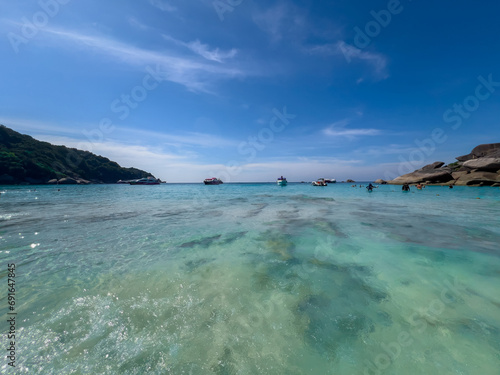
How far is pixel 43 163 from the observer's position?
3652 inches

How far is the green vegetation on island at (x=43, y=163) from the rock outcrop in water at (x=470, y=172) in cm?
16219

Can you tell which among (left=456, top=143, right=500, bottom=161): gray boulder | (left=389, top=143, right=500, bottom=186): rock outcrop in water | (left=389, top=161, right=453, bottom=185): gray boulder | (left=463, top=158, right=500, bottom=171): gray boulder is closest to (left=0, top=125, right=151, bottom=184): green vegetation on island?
(left=389, top=161, right=453, bottom=185): gray boulder

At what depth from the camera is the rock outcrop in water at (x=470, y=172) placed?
56.0 meters

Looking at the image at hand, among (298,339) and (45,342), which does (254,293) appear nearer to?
(298,339)

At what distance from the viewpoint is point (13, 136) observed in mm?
95500

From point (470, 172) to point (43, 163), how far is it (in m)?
174

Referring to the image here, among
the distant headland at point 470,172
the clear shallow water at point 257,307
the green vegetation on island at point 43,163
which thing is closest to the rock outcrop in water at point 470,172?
the distant headland at point 470,172

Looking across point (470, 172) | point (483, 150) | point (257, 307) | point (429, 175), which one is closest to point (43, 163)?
point (257, 307)

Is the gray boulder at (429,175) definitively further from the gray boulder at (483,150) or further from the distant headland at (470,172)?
the gray boulder at (483,150)

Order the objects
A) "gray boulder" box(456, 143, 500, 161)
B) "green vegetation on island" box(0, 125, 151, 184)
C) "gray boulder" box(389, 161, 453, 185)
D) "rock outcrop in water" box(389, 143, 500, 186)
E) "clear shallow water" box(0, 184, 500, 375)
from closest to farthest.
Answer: "clear shallow water" box(0, 184, 500, 375)
"rock outcrop in water" box(389, 143, 500, 186)
"gray boulder" box(456, 143, 500, 161)
"gray boulder" box(389, 161, 453, 185)
"green vegetation on island" box(0, 125, 151, 184)

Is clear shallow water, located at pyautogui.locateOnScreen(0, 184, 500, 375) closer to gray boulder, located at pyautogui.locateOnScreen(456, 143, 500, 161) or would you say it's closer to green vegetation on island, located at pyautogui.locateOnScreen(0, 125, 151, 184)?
gray boulder, located at pyautogui.locateOnScreen(456, 143, 500, 161)

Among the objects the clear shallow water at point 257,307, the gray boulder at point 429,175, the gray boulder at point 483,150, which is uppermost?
the gray boulder at point 483,150

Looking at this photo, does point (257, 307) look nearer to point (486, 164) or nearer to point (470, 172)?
point (486, 164)

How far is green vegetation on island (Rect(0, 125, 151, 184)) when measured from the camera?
263 feet
